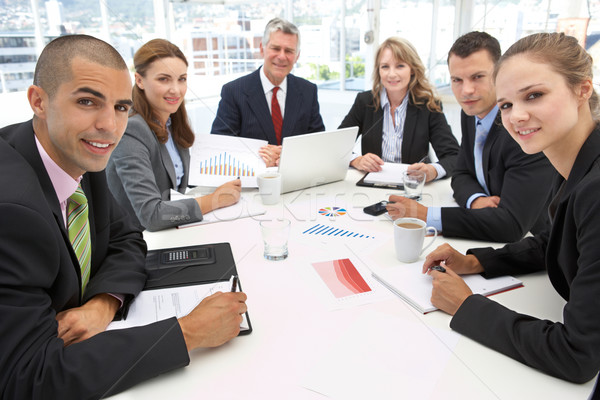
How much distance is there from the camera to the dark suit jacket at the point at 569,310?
822 millimetres

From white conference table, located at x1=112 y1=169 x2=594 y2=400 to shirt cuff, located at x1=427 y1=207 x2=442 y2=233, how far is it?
1.00 ft

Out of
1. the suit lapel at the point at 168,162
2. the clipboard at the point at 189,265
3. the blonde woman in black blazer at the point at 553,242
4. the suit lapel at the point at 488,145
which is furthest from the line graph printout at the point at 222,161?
the blonde woman in black blazer at the point at 553,242

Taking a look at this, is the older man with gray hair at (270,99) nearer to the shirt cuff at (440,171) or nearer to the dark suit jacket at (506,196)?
the shirt cuff at (440,171)

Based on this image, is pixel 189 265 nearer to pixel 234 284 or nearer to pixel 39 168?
pixel 234 284

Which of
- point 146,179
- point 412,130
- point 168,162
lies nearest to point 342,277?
point 146,179

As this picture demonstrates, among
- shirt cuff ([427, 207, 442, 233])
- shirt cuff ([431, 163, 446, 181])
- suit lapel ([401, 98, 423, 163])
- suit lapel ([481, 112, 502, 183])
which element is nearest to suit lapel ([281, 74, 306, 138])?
suit lapel ([401, 98, 423, 163])

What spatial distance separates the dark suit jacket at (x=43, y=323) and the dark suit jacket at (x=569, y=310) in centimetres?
63

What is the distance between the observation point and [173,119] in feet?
7.43

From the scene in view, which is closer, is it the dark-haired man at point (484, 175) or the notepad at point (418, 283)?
the notepad at point (418, 283)

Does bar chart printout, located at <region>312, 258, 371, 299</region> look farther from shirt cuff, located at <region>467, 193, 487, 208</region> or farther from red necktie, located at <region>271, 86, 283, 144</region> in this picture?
red necktie, located at <region>271, 86, 283, 144</region>

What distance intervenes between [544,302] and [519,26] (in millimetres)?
4255

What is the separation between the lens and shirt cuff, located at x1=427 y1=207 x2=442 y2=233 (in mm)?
1562

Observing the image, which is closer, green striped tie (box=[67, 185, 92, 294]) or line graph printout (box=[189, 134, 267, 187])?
green striped tie (box=[67, 185, 92, 294])

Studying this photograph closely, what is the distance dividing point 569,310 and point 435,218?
734 mm
